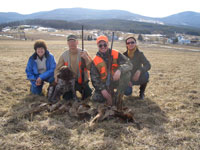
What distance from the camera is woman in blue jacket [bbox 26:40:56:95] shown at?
573 cm

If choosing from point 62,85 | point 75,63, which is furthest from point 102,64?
point 62,85

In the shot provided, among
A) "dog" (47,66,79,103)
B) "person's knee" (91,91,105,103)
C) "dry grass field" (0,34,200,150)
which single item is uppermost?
"dog" (47,66,79,103)

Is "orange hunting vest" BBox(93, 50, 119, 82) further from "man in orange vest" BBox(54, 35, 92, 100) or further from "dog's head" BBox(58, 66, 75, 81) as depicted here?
"dog's head" BBox(58, 66, 75, 81)

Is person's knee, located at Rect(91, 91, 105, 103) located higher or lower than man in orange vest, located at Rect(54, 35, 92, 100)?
lower

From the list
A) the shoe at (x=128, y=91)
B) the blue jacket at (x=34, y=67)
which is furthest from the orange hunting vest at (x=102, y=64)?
the blue jacket at (x=34, y=67)

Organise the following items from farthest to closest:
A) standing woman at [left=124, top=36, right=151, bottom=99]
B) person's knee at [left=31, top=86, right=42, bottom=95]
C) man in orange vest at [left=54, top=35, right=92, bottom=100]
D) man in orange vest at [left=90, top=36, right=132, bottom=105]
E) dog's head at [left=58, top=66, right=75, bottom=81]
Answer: person's knee at [left=31, top=86, right=42, bottom=95]
standing woman at [left=124, top=36, right=151, bottom=99]
man in orange vest at [left=54, top=35, right=92, bottom=100]
dog's head at [left=58, top=66, right=75, bottom=81]
man in orange vest at [left=90, top=36, right=132, bottom=105]

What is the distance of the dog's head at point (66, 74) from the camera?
512cm

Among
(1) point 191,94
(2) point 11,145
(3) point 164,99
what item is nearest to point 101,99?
(3) point 164,99

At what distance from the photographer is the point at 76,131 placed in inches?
150

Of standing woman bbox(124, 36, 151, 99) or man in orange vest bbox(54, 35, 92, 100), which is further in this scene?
standing woman bbox(124, 36, 151, 99)

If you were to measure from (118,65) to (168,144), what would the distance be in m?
2.71

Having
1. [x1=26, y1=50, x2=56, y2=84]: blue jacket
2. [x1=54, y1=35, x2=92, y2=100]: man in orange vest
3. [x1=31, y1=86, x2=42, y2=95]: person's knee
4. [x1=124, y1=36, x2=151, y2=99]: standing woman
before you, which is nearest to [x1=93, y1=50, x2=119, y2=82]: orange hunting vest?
[x1=54, y1=35, x2=92, y2=100]: man in orange vest

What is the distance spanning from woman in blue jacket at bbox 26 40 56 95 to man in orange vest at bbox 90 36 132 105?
1598mm

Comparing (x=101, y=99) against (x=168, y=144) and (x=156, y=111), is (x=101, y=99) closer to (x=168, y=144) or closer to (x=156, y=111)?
(x=156, y=111)
